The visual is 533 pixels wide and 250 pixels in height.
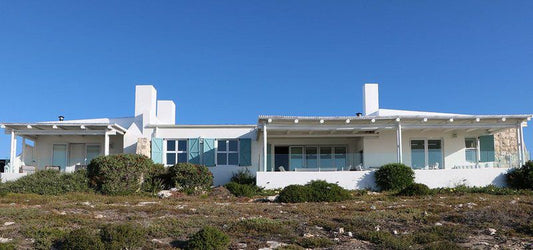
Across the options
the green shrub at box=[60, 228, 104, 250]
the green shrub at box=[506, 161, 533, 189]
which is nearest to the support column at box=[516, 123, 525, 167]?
the green shrub at box=[506, 161, 533, 189]

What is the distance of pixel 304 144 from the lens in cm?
2352

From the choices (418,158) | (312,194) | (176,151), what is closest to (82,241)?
(312,194)

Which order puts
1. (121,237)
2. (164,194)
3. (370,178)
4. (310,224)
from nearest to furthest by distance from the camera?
(121,237) < (310,224) < (164,194) < (370,178)

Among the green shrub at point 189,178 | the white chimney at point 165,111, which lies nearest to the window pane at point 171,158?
the green shrub at point 189,178

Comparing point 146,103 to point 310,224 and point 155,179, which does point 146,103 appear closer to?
point 155,179

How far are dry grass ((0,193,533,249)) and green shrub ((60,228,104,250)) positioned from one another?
0.54 metres

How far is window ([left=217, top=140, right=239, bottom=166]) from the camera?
2239cm

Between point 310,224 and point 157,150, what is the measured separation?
1343cm

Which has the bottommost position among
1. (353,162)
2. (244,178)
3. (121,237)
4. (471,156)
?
(121,237)

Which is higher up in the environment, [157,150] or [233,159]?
[157,150]

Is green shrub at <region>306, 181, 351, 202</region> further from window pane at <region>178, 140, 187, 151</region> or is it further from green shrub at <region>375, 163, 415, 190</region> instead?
window pane at <region>178, 140, 187, 151</region>

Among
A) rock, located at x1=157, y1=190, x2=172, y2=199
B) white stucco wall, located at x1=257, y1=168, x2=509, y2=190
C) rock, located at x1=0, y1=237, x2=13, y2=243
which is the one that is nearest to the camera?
rock, located at x1=0, y1=237, x2=13, y2=243

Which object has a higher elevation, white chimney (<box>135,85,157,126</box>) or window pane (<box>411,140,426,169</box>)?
white chimney (<box>135,85,157,126</box>)

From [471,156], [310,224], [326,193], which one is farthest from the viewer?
[471,156]
